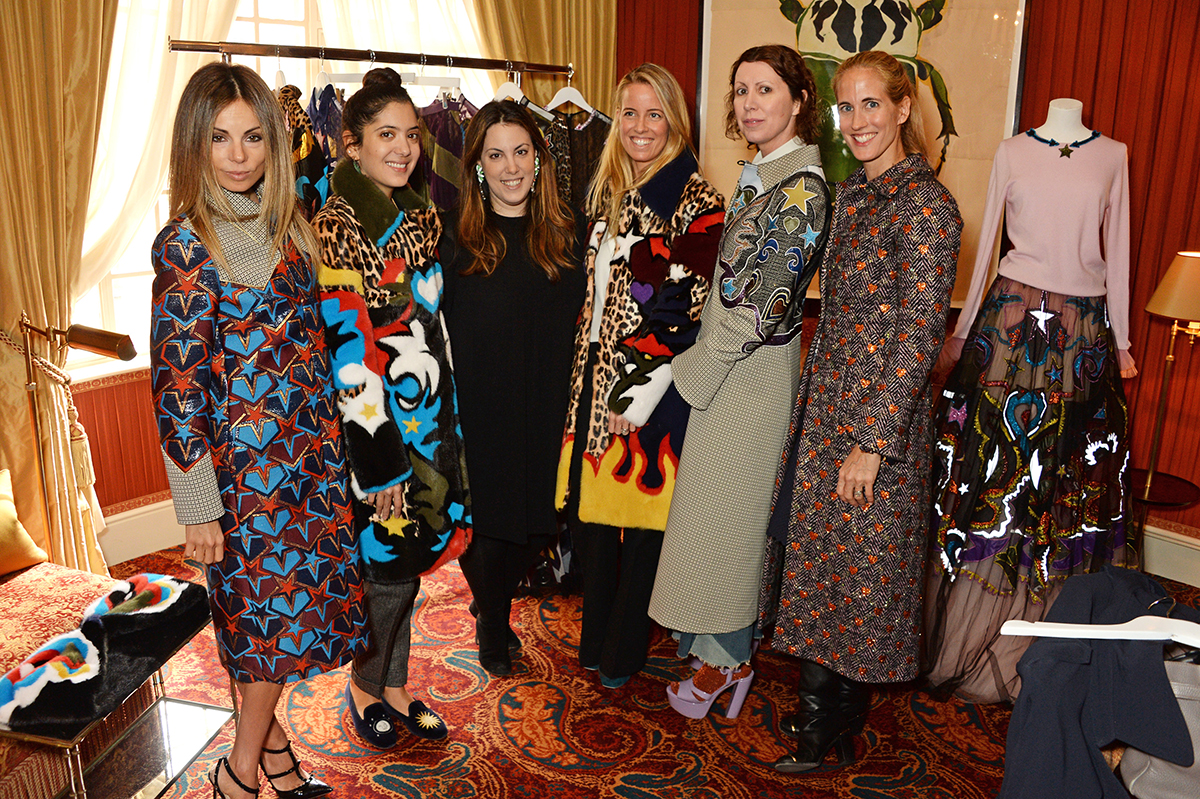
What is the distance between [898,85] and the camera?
206 cm

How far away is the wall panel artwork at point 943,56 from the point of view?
11.5ft

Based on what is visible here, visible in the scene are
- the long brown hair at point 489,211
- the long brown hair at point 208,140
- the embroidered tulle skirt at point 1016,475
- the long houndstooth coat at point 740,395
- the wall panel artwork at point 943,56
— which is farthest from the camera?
the wall panel artwork at point 943,56

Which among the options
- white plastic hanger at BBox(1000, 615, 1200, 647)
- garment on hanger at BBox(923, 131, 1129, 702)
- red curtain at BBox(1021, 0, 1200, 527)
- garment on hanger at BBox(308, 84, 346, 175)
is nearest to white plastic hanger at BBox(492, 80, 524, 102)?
garment on hanger at BBox(308, 84, 346, 175)

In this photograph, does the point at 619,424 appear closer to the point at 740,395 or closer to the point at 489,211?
the point at 740,395

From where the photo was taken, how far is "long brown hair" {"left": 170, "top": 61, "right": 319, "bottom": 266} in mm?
1777

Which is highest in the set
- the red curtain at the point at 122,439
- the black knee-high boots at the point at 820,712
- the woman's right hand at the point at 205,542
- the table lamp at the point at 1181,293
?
the table lamp at the point at 1181,293

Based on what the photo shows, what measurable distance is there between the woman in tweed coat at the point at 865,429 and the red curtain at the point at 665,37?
215 centimetres

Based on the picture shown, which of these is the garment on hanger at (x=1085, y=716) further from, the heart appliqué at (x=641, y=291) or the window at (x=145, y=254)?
the window at (x=145, y=254)

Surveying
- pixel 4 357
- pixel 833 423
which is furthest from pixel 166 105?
pixel 833 423

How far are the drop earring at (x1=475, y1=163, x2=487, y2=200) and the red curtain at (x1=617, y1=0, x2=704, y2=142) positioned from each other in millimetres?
1844

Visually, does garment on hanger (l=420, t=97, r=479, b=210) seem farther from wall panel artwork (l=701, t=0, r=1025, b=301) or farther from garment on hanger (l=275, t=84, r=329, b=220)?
wall panel artwork (l=701, t=0, r=1025, b=301)

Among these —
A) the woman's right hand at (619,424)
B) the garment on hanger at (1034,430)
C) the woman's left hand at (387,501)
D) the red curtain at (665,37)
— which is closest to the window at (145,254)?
the red curtain at (665,37)

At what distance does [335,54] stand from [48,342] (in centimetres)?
134

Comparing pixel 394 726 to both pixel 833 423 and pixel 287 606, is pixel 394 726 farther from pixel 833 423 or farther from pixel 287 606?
pixel 833 423
